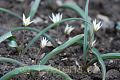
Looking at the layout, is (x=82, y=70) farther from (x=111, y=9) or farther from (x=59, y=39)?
(x=111, y=9)

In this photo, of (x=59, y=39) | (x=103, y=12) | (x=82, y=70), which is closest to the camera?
(x=82, y=70)

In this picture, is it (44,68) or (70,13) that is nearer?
(44,68)

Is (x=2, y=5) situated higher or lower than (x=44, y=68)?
higher

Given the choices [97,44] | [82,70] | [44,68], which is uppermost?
[97,44]

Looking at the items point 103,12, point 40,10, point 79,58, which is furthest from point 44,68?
point 103,12

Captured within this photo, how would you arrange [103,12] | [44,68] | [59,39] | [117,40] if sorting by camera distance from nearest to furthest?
[44,68], [59,39], [117,40], [103,12]

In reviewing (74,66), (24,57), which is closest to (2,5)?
(24,57)

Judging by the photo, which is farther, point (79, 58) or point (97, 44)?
point (97, 44)

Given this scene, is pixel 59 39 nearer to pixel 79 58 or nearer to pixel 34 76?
pixel 79 58

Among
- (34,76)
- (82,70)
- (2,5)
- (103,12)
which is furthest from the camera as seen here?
(103,12)

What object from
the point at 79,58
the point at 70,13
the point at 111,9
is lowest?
the point at 79,58
